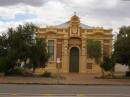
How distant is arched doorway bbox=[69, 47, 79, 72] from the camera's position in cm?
6950

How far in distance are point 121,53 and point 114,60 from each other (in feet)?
6.63

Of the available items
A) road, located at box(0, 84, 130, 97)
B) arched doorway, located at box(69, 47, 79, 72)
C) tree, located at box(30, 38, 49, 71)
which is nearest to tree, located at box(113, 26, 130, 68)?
tree, located at box(30, 38, 49, 71)

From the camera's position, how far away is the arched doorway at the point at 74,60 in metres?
69.5

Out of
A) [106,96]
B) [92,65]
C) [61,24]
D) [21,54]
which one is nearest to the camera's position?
[106,96]

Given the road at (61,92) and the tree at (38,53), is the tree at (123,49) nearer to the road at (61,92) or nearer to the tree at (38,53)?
the tree at (38,53)

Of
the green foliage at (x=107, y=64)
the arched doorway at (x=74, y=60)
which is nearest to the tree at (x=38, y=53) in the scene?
the green foliage at (x=107, y=64)

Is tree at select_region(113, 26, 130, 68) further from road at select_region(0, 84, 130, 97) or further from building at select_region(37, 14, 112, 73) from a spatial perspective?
road at select_region(0, 84, 130, 97)

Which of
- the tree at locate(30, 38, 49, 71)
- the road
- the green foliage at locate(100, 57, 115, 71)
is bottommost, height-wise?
the road

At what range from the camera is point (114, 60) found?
185 feet

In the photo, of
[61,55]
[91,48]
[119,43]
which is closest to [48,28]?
[61,55]

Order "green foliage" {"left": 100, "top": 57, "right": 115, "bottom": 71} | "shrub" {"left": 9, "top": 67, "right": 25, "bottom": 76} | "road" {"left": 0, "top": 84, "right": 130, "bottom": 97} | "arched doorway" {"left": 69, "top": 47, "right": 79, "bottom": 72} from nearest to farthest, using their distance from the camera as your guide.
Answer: "road" {"left": 0, "top": 84, "right": 130, "bottom": 97}
"shrub" {"left": 9, "top": 67, "right": 25, "bottom": 76}
"green foliage" {"left": 100, "top": 57, "right": 115, "bottom": 71}
"arched doorway" {"left": 69, "top": 47, "right": 79, "bottom": 72}

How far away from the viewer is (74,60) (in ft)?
229

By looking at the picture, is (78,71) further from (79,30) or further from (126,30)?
(126,30)

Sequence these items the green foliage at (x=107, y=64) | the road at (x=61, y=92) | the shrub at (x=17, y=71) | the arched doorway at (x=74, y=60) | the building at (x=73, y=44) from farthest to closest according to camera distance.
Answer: the arched doorway at (x=74, y=60)
the building at (x=73, y=44)
the green foliage at (x=107, y=64)
the shrub at (x=17, y=71)
the road at (x=61, y=92)
